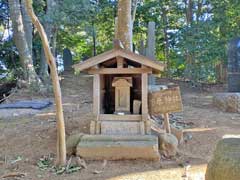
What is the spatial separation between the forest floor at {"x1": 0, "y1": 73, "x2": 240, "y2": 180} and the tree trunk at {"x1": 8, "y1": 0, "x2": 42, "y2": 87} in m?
1.52

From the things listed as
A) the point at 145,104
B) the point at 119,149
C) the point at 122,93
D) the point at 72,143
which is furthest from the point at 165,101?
the point at 72,143

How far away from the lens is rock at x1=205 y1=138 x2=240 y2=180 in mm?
1938

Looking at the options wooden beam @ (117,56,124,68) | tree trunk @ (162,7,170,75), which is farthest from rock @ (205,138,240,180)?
tree trunk @ (162,7,170,75)

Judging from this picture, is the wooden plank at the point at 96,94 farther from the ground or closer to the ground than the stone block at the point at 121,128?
farther from the ground

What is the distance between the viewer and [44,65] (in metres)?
10.8

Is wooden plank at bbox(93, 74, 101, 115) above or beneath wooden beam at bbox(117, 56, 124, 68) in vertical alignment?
beneath

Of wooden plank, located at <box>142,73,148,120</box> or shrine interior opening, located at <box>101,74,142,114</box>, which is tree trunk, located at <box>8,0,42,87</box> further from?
wooden plank, located at <box>142,73,148,120</box>

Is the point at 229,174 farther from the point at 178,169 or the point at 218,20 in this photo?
the point at 218,20

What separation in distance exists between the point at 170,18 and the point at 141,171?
9578mm

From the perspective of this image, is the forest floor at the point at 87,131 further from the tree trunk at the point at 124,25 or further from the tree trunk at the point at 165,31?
the tree trunk at the point at 165,31

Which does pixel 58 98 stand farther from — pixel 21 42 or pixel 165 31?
pixel 165 31

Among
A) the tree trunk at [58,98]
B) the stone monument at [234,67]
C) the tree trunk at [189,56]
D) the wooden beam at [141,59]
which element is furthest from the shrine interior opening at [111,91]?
the tree trunk at [189,56]

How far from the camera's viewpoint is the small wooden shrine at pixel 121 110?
4.49 m

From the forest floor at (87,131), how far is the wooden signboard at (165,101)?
0.56 m
